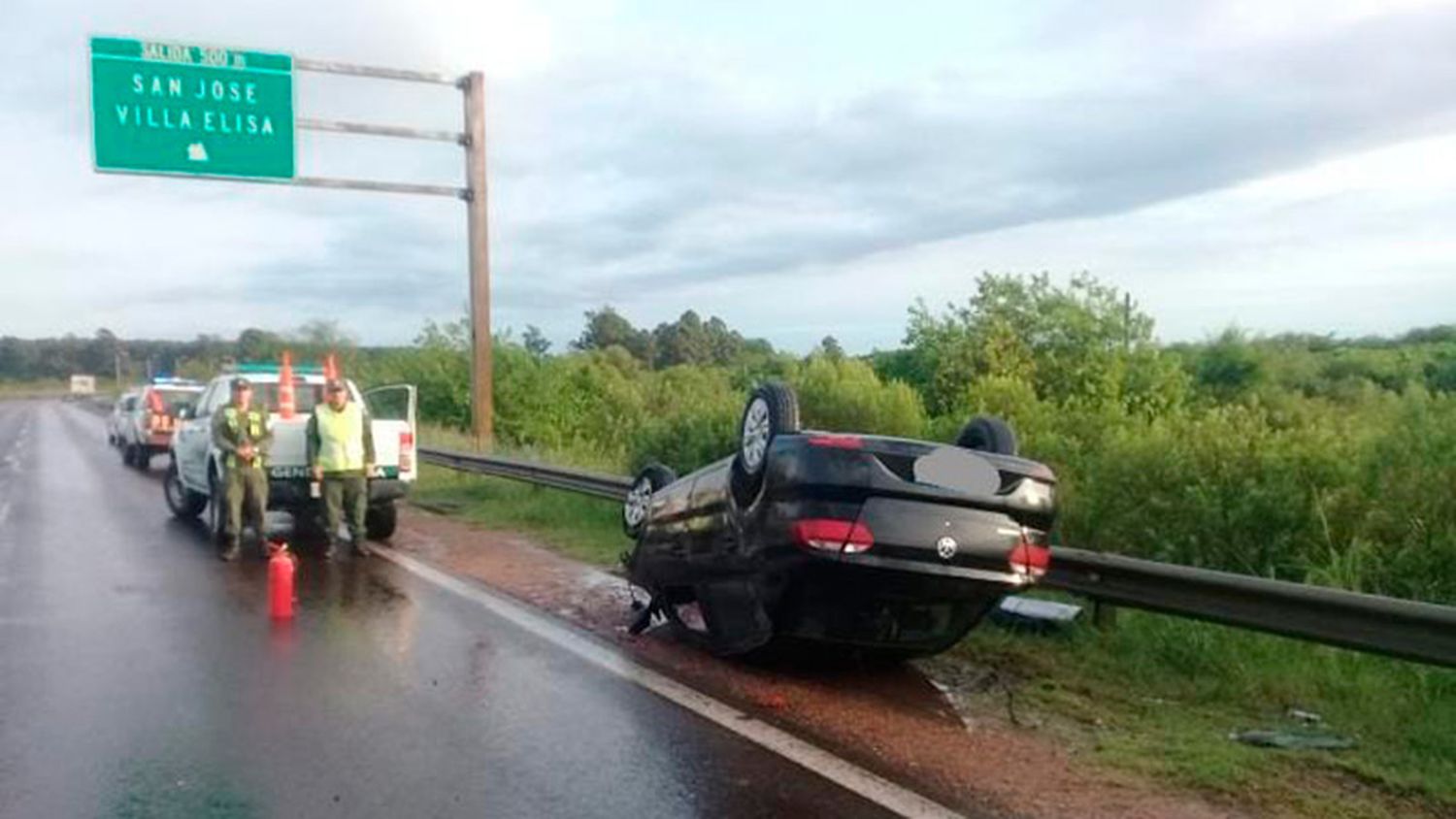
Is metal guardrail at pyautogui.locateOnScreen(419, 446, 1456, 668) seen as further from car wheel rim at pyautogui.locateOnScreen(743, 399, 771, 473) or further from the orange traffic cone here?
the orange traffic cone

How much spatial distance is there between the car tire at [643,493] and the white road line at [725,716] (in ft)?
2.84

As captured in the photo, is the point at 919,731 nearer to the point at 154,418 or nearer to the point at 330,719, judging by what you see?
the point at 330,719

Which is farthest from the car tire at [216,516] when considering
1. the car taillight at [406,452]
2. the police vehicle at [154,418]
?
the police vehicle at [154,418]

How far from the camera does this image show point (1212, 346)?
3544 centimetres

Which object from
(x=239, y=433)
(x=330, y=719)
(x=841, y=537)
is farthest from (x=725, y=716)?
(x=239, y=433)

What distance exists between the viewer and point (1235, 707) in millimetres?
6863

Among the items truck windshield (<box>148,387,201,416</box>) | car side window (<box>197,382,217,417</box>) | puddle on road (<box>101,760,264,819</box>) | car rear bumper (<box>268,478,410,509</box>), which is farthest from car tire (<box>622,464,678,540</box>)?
truck windshield (<box>148,387,201,416</box>)

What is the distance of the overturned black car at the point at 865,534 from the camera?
21.1ft

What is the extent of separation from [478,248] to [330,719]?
49.2 feet

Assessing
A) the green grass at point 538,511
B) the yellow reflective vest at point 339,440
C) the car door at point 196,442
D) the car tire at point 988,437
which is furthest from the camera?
the car door at point 196,442

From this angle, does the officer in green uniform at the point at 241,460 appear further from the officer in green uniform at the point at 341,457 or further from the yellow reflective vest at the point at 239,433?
the officer in green uniform at the point at 341,457

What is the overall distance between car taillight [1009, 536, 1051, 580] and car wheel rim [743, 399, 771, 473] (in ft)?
4.40

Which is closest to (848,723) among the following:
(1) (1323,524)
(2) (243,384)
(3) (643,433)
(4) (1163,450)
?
(1) (1323,524)

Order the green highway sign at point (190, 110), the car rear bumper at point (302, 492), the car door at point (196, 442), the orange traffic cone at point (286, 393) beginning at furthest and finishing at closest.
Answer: the green highway sign at point (190, 110)
the car door at point (196, 442)
the orange traffic cone at point (286, 393)
the car rear bumper at point (302, 492)
